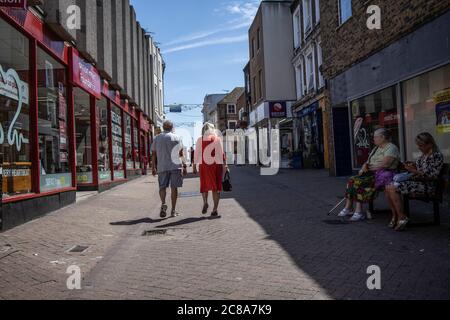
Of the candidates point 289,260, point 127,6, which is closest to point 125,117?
point 127,6

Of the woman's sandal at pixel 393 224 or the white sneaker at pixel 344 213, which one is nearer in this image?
the woman's sandal at pixel 393 224

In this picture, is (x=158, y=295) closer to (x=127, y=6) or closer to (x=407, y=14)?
(x=407, y=14)

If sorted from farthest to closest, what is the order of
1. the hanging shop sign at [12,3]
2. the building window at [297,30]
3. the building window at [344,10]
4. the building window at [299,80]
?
1. the building window at [299,80]
2. the building window at [297,30]
3. the building window at [344,10]
4. the hanging shop sign at [12,3]

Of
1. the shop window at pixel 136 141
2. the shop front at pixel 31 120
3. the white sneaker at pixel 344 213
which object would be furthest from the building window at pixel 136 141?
the white sneaker at pixel 344 213

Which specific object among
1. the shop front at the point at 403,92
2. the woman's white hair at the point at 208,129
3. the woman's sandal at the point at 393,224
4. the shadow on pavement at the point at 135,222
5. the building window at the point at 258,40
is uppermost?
the building window at the point at 258,40

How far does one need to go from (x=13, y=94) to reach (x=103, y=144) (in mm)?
7398

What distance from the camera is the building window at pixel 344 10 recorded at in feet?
44.9

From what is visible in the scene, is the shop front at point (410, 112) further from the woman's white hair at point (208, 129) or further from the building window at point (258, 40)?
the building window at point (258, 40)

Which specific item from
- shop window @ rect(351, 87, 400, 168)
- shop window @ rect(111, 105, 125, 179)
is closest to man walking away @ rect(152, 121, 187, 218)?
shop window @ rect(351, 87, 400, 168)

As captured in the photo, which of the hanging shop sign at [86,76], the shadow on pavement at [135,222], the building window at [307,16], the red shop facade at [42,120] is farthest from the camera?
the building window at [307,16]

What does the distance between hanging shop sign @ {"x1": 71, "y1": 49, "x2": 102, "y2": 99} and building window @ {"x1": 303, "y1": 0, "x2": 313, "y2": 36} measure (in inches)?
533

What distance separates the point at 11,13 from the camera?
7586 mm

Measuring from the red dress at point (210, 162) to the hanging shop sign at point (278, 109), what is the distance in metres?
21.1

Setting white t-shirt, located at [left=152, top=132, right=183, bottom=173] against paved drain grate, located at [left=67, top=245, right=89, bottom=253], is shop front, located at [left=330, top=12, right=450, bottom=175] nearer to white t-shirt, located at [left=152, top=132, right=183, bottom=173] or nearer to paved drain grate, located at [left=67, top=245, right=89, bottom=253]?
white t-shirt, located at [left=152, top=132, right=183, bottom=173]
